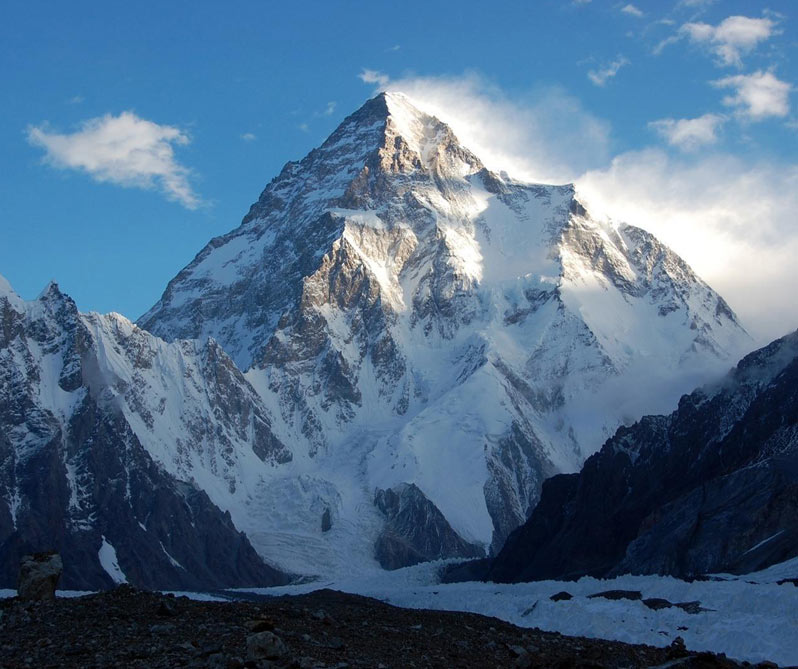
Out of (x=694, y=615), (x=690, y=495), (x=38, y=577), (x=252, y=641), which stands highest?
(x=38, y=577)

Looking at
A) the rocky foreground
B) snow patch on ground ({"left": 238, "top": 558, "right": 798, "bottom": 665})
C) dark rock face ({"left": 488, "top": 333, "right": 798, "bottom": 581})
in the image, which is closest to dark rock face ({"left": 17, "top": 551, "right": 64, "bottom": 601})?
the rocky foreground

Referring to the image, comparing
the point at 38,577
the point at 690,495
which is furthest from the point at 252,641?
the point at 690,495

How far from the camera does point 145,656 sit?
31031 mm

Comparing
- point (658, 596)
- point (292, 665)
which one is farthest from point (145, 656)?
point (658, 596)

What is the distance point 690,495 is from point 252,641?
260 ft

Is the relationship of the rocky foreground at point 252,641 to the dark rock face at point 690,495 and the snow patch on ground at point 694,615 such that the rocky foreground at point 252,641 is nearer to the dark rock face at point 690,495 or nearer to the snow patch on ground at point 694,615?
the snow patch on ground at point 694,615

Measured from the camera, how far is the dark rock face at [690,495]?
87.1 meters

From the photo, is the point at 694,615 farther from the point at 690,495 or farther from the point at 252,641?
the point at 690,495

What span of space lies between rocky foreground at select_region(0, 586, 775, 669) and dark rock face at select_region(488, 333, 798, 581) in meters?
37.3

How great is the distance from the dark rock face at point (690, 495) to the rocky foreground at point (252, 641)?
37.3 meters

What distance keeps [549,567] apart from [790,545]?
180 feet

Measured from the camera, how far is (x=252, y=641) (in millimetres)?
30297

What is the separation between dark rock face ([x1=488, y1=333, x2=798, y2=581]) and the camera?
8706 centimetres

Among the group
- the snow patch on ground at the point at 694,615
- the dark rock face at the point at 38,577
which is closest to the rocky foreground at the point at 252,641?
the dark rock face at the point at 38,577
